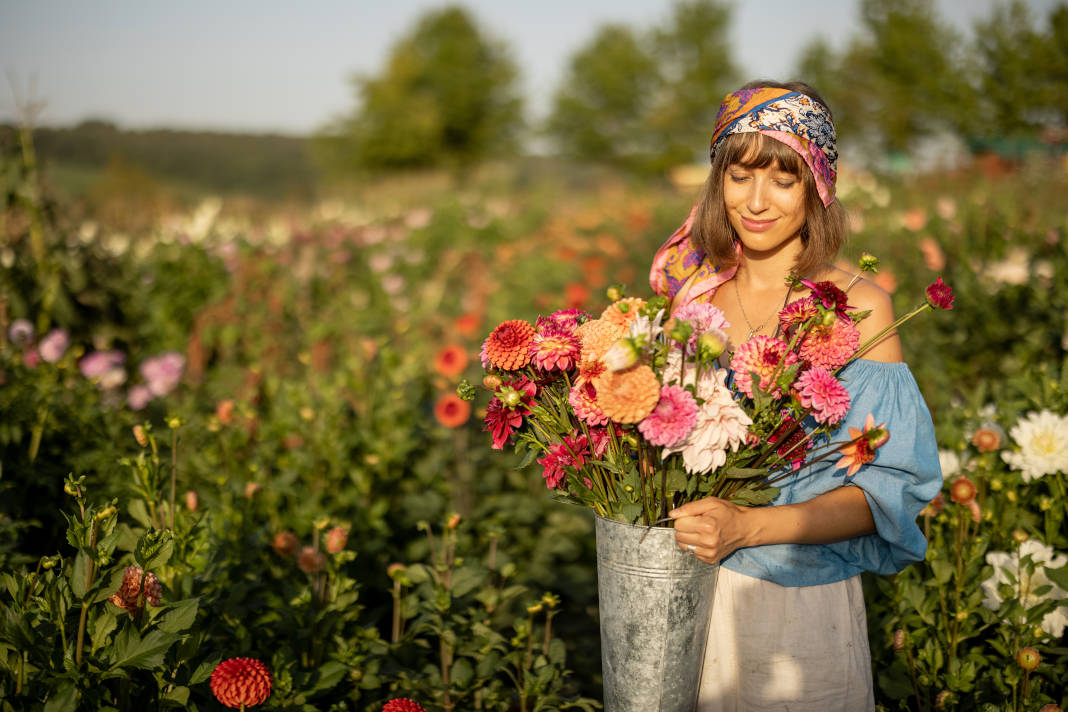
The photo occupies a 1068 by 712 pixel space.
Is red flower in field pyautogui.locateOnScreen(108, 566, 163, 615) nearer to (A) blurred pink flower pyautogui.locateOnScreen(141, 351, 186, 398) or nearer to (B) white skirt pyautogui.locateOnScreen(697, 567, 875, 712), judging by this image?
(B) white skirt pyautogui.locateOnScreen(697, 567, 875, 712)

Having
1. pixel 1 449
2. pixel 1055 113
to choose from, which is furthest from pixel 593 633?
pixel 1055 113

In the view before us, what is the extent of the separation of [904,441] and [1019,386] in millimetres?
1252

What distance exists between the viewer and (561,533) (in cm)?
304

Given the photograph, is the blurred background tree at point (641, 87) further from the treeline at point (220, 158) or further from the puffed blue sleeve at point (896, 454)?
the puffed blue sleeve at point (896, 454)

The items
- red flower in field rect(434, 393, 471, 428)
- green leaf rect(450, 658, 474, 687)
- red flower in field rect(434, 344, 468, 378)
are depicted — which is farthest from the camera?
red flower in field rect(434, 344, 468, 378)

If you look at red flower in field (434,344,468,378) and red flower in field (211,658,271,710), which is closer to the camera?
red flower in field (211,658,271,710)

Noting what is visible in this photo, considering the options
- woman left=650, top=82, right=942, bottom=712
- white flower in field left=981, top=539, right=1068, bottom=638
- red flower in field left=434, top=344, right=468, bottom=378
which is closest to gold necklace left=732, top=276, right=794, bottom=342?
woman left=650, top=82, right=942, bottom=712

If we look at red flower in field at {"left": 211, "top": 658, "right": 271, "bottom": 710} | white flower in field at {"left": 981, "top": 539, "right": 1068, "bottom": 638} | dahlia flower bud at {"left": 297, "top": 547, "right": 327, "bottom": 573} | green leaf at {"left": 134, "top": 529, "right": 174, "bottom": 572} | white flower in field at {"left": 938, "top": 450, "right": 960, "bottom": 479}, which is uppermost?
green leaf at {"left": 134, "top": 529, "right": 174, "bottom": 572}

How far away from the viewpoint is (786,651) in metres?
1.34

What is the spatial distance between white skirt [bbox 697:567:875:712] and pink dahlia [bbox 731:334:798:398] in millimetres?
431

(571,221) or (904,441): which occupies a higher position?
(571,221)

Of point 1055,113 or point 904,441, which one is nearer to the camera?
point 904,441

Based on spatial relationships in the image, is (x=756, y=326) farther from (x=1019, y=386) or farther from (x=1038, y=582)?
(x=1019, y=386)

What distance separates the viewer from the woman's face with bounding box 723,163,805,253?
143cm
